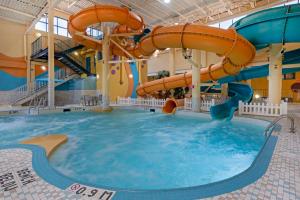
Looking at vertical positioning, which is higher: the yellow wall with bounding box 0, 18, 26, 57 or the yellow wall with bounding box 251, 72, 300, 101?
the yellow wall with bounding box 0, 18, 26, 57

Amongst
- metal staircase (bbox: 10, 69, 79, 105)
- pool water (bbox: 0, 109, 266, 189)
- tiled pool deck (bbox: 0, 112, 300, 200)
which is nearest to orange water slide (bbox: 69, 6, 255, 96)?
pool water (bbox: 0, 109, 266, 189)

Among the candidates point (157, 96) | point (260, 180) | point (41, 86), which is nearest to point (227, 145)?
point (260, 180)

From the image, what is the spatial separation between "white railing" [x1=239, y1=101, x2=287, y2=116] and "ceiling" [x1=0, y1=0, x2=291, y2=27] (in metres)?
6.65

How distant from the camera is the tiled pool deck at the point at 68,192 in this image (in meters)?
1.64

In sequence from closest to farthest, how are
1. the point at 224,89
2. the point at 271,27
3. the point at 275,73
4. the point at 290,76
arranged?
the point at 271,27, the point at 275,73, the point at 224,89, the point at 290,76

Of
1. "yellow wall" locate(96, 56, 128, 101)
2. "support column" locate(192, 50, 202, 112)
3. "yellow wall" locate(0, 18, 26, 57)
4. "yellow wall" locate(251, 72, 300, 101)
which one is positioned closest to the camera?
"support column" locate(192, 50, 202, 112)

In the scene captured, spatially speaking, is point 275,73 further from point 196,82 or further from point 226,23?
point 226,23

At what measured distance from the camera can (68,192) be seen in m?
1.73

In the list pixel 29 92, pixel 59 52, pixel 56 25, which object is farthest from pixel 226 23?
pixel 29 92

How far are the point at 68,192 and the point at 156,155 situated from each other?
2.04 m

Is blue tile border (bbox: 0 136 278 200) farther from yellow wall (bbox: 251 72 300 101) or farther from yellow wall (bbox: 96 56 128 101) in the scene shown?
yellow wall (bbox: 251 72 300 101)

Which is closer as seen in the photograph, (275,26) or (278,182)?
(278,182)

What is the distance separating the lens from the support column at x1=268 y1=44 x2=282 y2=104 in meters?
6.73

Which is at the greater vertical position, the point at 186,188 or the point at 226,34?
the point at 226,34
